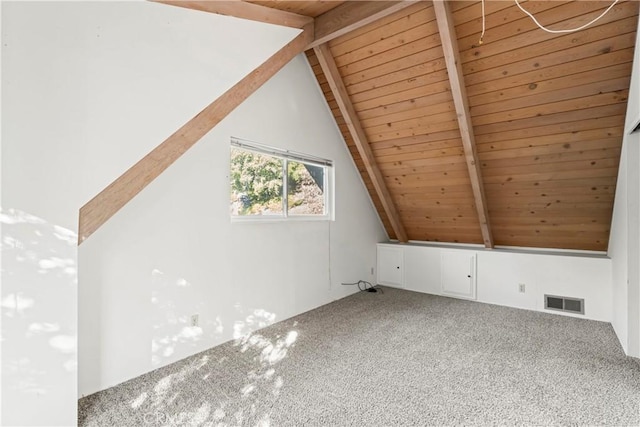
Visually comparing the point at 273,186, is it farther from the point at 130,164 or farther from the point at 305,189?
the point at 130,164

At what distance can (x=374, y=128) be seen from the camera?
380 cm

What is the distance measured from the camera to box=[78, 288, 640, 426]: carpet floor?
184 centimetres

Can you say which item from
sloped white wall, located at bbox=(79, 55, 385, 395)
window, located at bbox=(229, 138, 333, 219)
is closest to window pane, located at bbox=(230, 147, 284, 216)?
window, located at bbox=(229, 138, 333, 219)

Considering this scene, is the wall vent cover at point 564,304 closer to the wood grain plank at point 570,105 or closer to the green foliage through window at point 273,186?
the wood grain plank at point 570,105

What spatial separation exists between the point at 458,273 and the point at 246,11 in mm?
3707

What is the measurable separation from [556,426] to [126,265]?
2680 mm

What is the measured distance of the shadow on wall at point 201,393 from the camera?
5.97ft

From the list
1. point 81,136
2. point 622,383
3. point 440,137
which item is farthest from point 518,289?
point 81,136

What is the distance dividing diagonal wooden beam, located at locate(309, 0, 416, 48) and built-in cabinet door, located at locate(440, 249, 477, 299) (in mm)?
2933

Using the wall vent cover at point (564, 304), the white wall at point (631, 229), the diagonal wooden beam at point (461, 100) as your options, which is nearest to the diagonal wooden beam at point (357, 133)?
the diagonal wooden beam at point (461, 100)

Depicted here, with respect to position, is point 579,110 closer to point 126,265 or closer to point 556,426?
point 556,426

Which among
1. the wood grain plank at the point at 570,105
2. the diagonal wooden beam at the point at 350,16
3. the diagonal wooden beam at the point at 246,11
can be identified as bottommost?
the wood grain plank at the point at 570,105

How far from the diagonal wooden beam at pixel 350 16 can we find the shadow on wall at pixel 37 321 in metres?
2.45

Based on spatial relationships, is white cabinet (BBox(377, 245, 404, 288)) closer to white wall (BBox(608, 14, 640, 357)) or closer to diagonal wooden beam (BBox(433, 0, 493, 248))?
diagonal wooden beam (BBox(433, 0, 493, 248))
